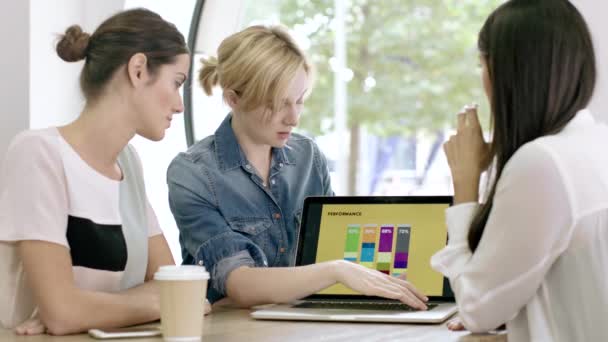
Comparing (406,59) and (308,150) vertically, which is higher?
(406,59)

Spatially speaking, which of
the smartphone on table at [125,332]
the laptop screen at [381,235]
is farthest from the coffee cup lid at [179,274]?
the laptop screen at [381,235]

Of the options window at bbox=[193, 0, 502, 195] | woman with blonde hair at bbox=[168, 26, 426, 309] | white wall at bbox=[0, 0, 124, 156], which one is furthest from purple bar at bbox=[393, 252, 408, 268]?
window at bbox=[193, 0, 502, 195]

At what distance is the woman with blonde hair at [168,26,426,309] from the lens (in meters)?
1.94

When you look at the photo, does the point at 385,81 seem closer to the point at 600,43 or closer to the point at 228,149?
the point at 600,43

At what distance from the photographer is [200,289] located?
4.58ft

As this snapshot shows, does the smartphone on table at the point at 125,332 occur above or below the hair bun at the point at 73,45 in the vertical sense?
below

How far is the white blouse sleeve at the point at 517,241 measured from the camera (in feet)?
4.20

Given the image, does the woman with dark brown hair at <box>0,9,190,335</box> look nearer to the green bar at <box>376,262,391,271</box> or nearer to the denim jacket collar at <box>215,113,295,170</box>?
the denim jacket collar at <box>215,113,295,170</box>

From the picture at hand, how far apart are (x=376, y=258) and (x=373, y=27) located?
8.50 meters

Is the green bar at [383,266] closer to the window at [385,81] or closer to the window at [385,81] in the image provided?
the window at [385,81]

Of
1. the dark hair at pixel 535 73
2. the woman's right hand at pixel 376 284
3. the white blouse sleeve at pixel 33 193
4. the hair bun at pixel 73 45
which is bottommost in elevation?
the woman's right hand at pixel 376 284

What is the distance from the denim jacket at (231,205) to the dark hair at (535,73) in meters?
0.69

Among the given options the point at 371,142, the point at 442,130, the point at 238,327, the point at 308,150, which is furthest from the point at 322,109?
the point at 238,327

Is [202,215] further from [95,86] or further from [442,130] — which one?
[442,130]
